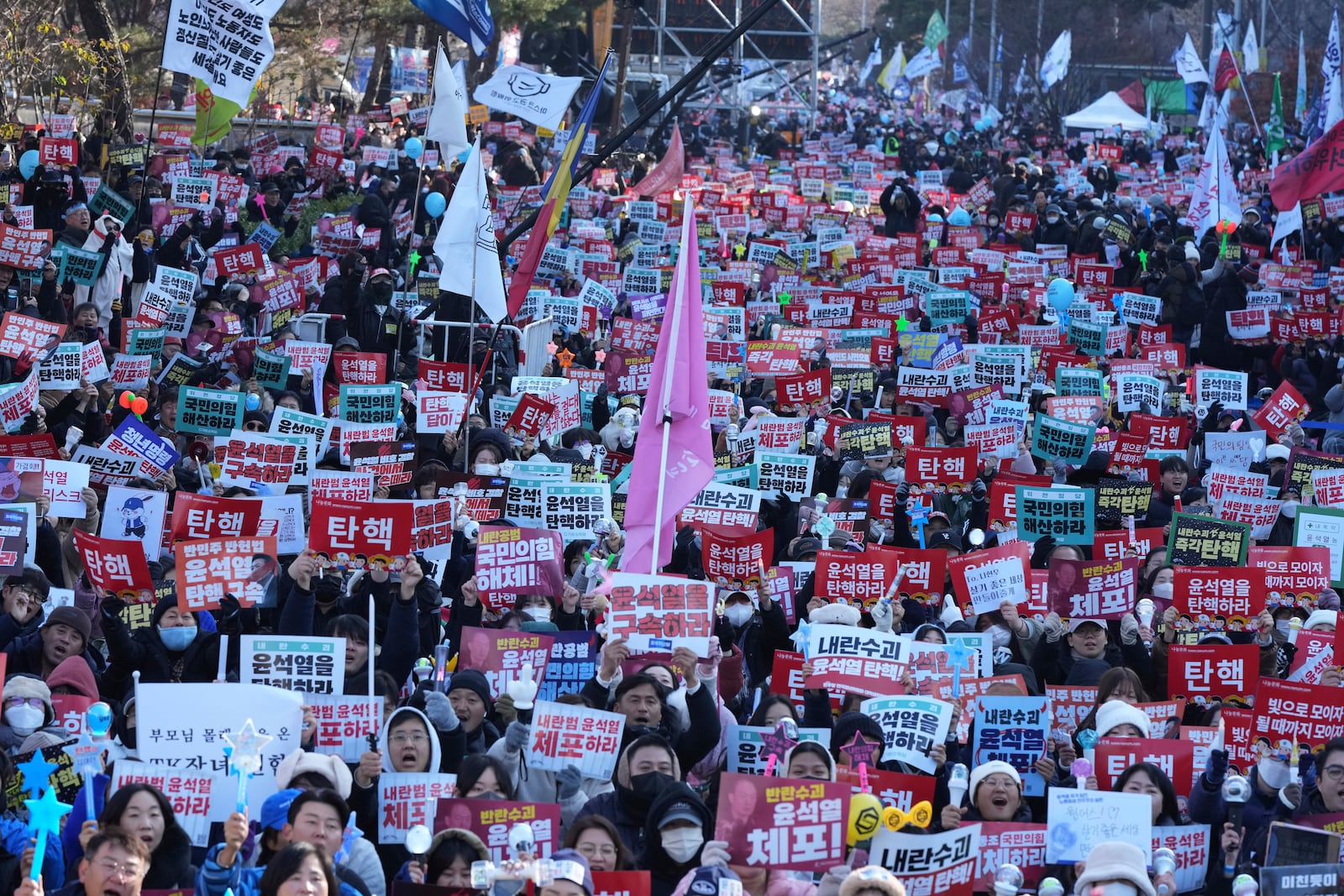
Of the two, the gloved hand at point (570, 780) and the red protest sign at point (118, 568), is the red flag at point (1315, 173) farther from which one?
the gloved hand at point (570, 780)

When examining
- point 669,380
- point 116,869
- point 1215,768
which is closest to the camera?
point 116,869

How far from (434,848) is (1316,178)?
1568 cm

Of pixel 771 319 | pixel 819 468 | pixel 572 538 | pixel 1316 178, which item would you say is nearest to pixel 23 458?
pixel 572 538

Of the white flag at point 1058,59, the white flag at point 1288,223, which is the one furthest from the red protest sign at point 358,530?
the white flag at point 1058,59

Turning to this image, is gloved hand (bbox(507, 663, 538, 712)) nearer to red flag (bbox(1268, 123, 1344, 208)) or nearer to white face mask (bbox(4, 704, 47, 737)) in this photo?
white face mask (bbox(4, 704, 47, 737))

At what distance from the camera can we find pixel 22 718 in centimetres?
667

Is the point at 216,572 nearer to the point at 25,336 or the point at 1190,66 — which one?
the point at 25,336

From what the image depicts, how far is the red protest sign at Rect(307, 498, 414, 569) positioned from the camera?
865cm

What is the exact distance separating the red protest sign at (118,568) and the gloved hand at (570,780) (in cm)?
279

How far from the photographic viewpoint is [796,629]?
9.10 m

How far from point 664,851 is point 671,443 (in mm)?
3093

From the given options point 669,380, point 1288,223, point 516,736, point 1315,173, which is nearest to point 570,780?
point 516,736

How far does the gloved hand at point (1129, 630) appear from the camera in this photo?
28.9ft

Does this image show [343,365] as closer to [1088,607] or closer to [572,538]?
[572,538]
